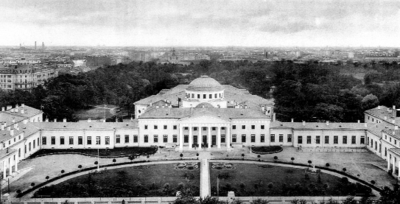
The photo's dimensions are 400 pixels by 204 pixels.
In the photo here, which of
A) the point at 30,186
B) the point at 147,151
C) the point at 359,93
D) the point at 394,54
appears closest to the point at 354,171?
the point at 147,151

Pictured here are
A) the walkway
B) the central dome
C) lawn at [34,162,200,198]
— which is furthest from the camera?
the central dome

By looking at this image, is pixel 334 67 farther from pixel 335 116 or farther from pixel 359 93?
pixel 335 116

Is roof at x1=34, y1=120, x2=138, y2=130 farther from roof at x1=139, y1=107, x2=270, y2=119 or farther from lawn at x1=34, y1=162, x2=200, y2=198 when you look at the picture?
lawn at x1=34, y1=162, x2=200, y2=198

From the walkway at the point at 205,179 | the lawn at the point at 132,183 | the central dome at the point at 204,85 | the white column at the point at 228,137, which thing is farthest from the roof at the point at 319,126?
the lawn at the point at 132,183

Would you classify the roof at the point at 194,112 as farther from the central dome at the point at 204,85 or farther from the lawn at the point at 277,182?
the lawn at the point at 277,182

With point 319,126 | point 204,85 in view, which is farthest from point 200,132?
point 319,126

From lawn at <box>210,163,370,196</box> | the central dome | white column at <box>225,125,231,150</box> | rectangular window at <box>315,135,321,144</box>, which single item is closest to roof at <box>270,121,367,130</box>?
rectangular window at <box>315,135,321,144</box>
